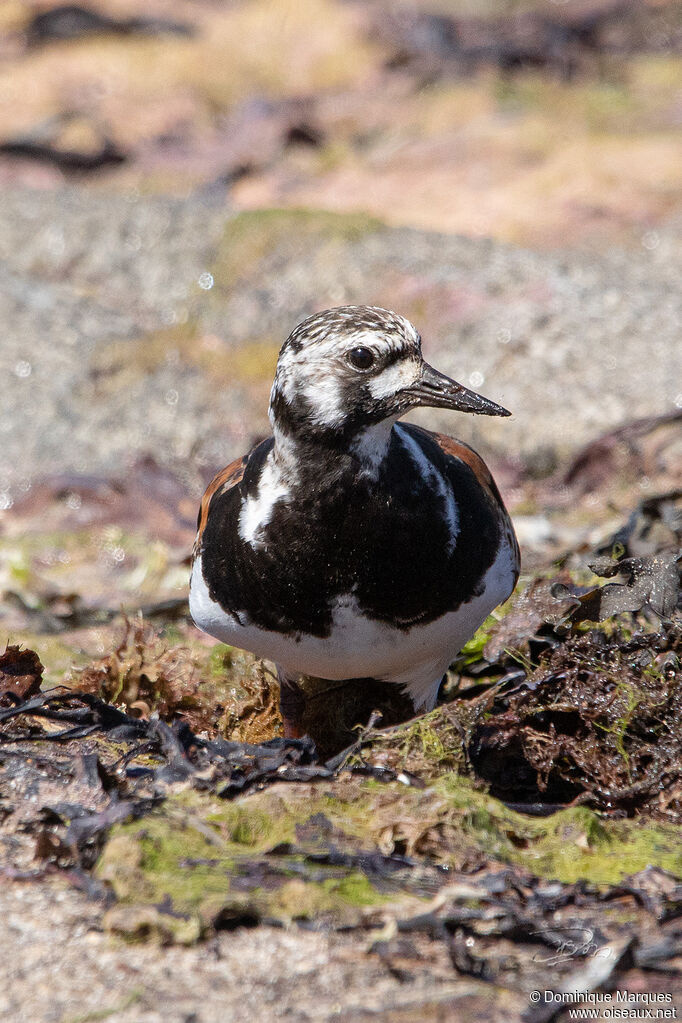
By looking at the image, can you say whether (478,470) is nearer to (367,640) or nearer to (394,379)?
(394,379)

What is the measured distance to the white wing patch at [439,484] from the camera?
11.6 ft

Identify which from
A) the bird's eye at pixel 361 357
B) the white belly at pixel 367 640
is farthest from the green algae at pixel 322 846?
the bird's eye at pixel 361 357

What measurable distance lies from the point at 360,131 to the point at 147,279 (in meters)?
3.76

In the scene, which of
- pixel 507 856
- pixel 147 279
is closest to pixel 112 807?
pixel 507 856

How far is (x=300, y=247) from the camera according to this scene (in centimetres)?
771

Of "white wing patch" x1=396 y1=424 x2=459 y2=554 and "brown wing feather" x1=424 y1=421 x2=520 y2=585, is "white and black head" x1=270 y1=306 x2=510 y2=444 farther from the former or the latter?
"brown wing feather" x1=424 y1=421 x2=520 y2=585

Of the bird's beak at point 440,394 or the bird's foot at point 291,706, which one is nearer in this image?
the bird's beak at point 440,394

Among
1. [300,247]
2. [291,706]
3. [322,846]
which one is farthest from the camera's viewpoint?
[300,247]

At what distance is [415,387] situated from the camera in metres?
3.40

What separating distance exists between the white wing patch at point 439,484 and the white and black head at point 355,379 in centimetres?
22

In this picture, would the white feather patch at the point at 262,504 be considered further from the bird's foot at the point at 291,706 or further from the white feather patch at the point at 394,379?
the bird's foot at the point at 291,706

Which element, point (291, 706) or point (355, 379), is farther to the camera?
point (291, 706)

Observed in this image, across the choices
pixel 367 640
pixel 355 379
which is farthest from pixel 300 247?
pixel 367 640

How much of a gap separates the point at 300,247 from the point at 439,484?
4464 millimetres
